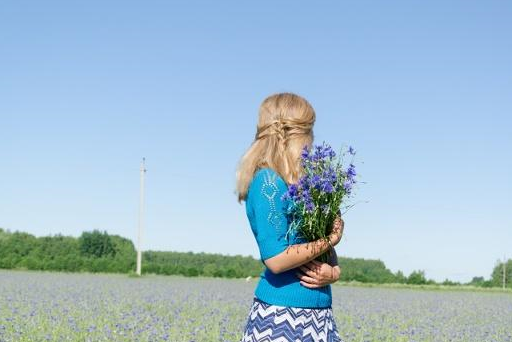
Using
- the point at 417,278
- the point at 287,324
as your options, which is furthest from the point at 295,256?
the point at 417,278

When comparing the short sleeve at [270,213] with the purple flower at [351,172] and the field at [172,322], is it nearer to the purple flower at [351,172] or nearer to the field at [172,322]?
the purple flower at [351,172]

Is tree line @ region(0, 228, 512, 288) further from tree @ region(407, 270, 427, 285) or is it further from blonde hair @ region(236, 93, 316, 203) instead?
blonde hair @ region(236, 93, 316, 203)

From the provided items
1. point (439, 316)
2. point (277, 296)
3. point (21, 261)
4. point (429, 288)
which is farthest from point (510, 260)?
point (277, 296)

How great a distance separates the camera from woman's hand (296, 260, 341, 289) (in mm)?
3770

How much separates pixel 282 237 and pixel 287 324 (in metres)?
0.46

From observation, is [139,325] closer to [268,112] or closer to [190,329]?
[190,329]

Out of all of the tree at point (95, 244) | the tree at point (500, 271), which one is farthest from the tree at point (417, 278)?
the tree at point (500, 271)

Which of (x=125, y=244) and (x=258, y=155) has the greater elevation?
(x=125, y=244)

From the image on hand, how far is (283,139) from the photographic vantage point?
3.76 m

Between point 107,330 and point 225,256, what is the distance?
42680mm

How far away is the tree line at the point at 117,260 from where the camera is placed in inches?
1449

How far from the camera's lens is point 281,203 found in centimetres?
369

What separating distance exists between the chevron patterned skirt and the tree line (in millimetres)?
33276

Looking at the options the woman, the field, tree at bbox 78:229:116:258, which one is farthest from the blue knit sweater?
tree at bbox 78:229:116:258
